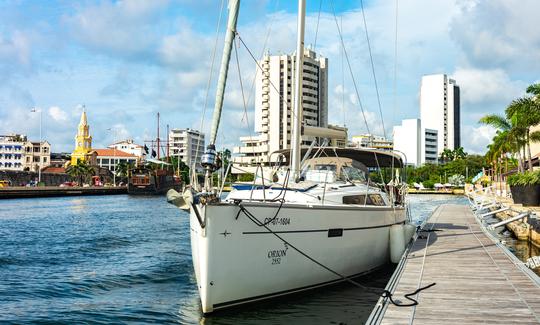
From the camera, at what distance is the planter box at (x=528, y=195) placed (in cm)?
2359

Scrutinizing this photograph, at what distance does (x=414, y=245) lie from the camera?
14961 millimetres

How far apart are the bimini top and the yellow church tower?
134202 millimetres

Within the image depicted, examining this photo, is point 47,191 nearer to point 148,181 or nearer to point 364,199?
point 148,181

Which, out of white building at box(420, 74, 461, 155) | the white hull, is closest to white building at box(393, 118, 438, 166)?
white building at box(420, 74, 461, 155)

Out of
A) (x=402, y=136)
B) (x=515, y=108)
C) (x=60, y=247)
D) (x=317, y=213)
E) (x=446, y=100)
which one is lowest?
(x=60, y=247)

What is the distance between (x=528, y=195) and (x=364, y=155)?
40.3 feet

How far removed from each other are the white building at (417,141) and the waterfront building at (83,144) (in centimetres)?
9768

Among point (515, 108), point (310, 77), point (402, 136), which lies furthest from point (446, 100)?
point (515, 108)

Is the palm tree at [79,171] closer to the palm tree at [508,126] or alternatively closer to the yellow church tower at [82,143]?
the yellow church tower at [82,143]

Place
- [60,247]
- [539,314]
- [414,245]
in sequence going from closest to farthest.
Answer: [539,314] → [414,245] → [60,247]

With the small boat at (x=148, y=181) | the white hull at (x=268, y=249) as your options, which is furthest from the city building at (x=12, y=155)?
the white hull at (x=268, y=249)

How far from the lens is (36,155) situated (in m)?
143

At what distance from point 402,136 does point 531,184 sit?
524ft

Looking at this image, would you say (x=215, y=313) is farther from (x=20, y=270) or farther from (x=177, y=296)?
(x=20, y=270)
